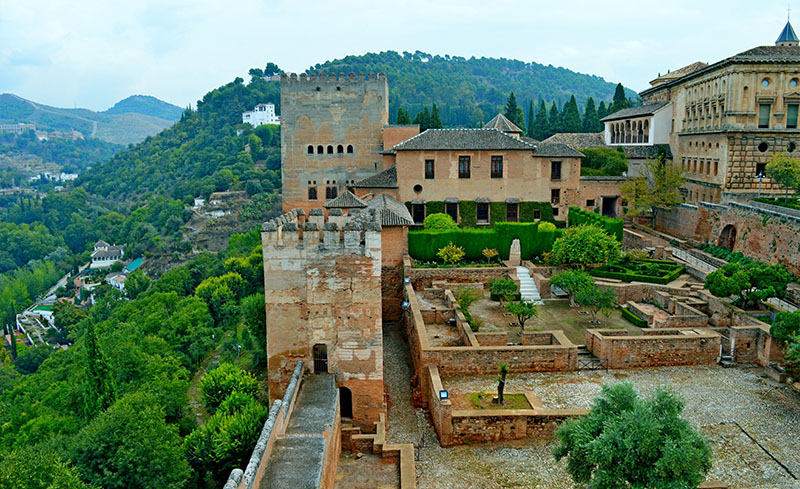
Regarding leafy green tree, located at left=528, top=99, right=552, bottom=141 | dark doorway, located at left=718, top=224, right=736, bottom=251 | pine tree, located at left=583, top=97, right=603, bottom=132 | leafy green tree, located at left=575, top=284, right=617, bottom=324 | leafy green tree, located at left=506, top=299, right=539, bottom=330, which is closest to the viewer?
leafy green tree, located at left=506, top=299, right=539, bottom=330

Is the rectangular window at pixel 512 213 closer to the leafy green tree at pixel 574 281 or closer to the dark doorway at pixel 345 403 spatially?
the leafy green tree at pixel 574 281

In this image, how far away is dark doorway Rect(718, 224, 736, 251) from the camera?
31.2m

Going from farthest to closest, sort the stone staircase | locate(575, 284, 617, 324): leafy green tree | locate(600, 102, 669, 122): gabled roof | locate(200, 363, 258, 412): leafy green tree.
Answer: locate(600, 102, 669, 122): gabled roof < the stone staircase < locate(575, 284, 617, 324): leafy green tree < locate(200, 363, 258, 412): leafy green tree

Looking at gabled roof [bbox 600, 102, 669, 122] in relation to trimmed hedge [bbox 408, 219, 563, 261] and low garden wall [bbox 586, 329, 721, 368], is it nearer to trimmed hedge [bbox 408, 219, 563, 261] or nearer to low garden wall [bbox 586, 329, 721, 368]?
trimmed hedge [bbox 408, 219, 563, 261]

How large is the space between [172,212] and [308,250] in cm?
7512

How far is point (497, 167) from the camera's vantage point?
33750 mm

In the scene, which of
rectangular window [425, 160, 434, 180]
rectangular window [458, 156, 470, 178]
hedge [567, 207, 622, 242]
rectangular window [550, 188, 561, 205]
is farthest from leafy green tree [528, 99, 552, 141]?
rectangular window [425, 160, 434, 180]

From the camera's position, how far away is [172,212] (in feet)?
273

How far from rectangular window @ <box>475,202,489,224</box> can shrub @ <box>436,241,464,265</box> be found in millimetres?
5784

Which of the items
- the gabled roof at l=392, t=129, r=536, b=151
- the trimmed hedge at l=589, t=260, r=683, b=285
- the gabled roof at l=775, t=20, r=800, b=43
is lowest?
the trimmed hedge at l=589, t=260, r=683, b=285

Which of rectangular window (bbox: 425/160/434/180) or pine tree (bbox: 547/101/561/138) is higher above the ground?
pine tree (bbox: 547/101/561/138)

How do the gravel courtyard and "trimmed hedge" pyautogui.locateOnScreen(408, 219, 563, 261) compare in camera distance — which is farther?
"trimmed hedge" pyautogui.locateOnScreen(408, 219, 563, 261)

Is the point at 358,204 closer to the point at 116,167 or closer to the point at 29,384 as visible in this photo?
the point at 29,384

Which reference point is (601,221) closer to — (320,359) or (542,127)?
(320,359)
